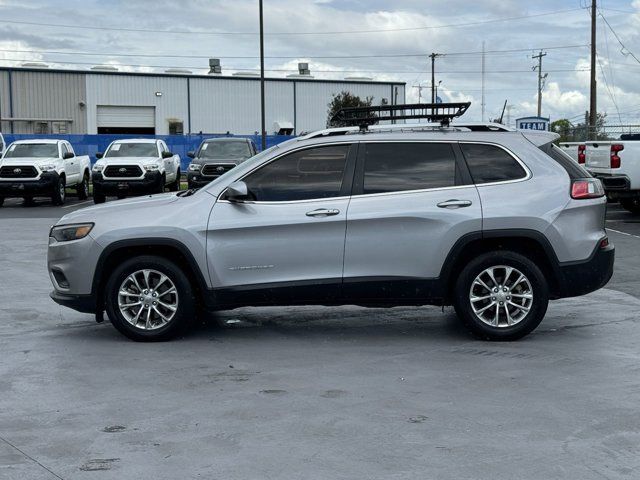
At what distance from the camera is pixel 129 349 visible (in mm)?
7656

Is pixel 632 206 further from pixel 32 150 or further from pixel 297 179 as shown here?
pixel 32 150

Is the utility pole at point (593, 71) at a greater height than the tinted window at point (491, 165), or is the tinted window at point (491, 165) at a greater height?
the utility pole at point (593, 71)

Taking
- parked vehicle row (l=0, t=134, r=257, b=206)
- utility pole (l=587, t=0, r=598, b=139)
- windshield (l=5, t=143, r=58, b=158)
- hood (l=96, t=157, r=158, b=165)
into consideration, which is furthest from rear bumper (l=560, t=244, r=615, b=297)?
utility pole (l=587, t=0, r=598, b=139)

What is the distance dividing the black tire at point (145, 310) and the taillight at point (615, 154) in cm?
1292

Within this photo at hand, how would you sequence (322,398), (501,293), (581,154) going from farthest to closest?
(581,154)
(501,293)
(322,398)

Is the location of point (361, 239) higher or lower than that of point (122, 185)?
higher

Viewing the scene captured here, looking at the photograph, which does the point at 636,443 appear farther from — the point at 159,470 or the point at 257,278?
the point at 257,278

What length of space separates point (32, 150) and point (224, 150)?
5.64m

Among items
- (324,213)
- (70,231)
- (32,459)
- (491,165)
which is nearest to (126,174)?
(70,231)

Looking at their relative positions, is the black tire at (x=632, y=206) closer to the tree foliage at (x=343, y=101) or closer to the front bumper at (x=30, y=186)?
the front bumper at (x=30, y=186)

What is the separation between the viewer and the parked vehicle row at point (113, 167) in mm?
26000

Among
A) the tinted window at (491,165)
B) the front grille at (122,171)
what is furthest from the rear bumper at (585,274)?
the front grille at (122,171)

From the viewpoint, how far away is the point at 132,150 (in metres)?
27.8

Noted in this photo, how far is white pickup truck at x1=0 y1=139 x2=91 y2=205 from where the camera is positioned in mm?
25922
